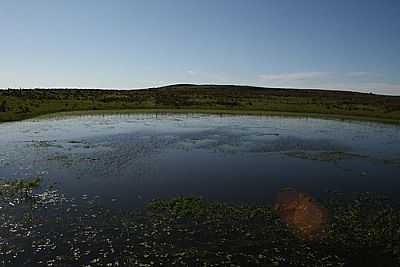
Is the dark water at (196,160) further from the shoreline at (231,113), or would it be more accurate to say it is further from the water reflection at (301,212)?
the shoreline at (231,113)

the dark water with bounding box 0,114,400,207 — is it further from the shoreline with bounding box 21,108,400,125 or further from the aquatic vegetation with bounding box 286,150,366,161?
the shoreline with bounding box 21,108,400,125

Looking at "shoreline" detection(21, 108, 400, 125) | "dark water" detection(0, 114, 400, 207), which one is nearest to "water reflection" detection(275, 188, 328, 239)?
"dark water" detection(0, 114, 400, 207)

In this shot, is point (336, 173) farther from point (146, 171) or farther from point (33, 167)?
point (33, 167)

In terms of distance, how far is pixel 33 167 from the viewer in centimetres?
2172

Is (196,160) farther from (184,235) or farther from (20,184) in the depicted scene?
(184,235)

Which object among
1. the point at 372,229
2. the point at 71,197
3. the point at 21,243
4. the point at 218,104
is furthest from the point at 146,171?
the point at 218,104

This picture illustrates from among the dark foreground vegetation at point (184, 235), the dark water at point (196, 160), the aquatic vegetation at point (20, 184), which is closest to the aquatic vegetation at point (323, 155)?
the dark water at point (196, 160)

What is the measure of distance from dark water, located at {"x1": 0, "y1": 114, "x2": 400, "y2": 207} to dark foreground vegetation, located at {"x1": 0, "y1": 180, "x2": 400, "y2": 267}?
5.38ft

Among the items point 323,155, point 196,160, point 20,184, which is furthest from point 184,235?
point 323,155

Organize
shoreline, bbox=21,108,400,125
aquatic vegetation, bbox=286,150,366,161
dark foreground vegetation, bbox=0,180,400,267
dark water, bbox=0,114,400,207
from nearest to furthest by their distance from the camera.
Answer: dark foreground vegetation, bbox=0,180,400,267 → dark water, bbox=0,114,400,207 → aquatic vegetation, bbox=286,150,366,161 → shoreline, bbox=21,108,400,125

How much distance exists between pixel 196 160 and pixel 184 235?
12.4 m

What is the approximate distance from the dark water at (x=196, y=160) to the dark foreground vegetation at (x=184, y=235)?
164 cm

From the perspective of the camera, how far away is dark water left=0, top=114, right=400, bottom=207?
18.7 meters

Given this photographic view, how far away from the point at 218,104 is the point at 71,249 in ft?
199
